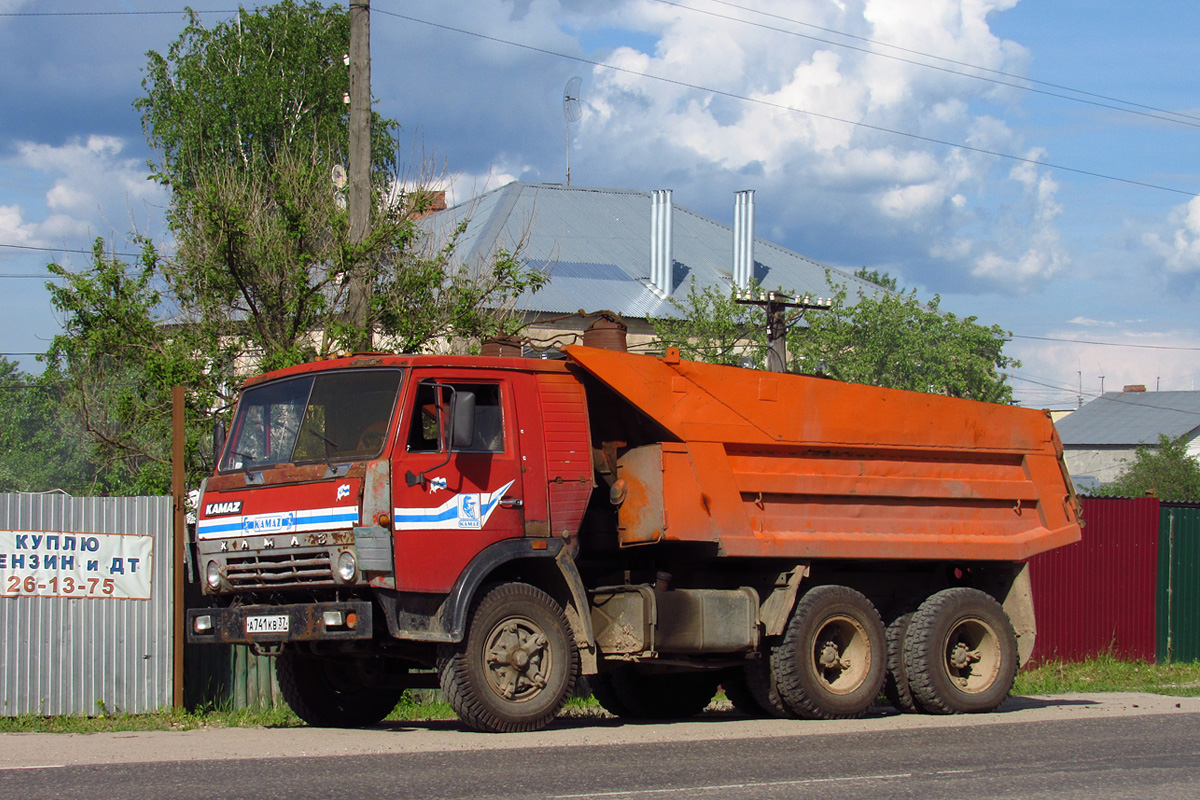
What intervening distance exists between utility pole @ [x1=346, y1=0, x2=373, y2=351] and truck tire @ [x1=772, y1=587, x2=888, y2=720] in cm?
565

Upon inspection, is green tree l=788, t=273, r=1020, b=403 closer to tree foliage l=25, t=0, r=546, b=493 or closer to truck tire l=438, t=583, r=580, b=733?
tree foliage l=25, t=0, r=546, b=493

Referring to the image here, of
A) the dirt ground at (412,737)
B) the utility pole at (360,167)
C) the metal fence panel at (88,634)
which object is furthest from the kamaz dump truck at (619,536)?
the utility pole at (360,167)

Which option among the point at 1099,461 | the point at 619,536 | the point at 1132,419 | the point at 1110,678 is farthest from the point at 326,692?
the point at 1132,419

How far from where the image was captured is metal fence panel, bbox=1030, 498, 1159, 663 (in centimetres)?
1556

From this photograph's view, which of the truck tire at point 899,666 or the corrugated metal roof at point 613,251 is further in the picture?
the corrugated metal roof at point 613,251

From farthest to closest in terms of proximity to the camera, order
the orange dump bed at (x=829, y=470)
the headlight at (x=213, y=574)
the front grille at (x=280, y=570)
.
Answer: the orange dump bed at (x=829, y=470), the headlight at (x=213, y=574), the front grille at (x=280, y=570)

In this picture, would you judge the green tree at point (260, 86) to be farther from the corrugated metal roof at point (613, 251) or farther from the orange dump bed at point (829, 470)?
the orange dump bed at point (829, 470)

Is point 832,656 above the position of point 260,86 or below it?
below

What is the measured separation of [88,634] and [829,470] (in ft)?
20.7

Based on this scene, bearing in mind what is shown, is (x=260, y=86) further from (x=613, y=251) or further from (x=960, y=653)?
(x=960, y=653)

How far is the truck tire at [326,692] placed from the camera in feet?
32.4

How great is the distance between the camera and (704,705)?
11.9m

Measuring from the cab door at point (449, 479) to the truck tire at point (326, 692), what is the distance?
1776mm

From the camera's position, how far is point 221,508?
9109 millimetres
